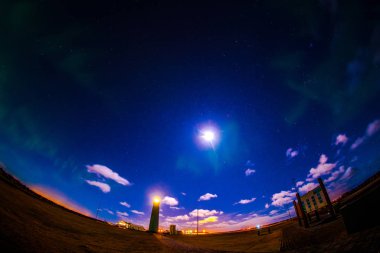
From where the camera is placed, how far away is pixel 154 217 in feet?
51.9

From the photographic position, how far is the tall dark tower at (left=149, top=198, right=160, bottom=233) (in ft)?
49.8

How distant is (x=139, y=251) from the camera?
5.05 meters

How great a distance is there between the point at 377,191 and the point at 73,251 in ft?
23.0

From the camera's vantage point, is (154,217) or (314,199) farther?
(314,199)

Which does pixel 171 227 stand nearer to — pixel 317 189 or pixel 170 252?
pixel 170 252

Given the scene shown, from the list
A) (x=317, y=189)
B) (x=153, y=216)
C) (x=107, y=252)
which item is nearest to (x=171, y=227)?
(x=153, y=216)

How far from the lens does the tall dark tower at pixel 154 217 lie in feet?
49.8

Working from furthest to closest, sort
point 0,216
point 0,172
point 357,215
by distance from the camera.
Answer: point 0,172 < point 357,215 < point 0,216

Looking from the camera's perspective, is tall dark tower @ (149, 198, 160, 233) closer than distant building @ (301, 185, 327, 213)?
Yes

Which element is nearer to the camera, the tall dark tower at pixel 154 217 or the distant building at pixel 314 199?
the tall dark tower at pixel 154 217

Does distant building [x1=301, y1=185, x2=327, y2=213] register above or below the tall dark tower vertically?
above

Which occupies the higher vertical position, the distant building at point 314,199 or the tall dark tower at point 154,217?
the distant building at point 314,199

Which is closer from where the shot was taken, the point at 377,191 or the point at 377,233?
the point at 377,233

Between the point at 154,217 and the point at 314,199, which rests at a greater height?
the point at 314,199
